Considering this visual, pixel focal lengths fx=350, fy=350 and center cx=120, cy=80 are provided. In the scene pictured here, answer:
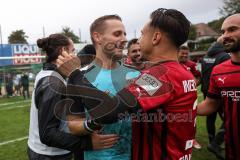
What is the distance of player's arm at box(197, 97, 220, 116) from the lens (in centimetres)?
319

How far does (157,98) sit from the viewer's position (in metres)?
1.88

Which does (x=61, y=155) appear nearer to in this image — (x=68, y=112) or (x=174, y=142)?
(x=68, y=112)

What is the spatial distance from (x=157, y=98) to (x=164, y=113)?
0.15 m

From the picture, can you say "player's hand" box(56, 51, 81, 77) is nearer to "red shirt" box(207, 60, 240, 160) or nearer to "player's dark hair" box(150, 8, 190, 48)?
"player's dark hair" box(150, 8, 190, 48)

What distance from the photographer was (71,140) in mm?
2293

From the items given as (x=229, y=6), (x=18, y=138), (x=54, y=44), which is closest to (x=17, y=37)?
(x=229, y=6)

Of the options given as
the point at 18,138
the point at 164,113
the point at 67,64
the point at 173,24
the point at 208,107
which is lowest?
the point at 18,138

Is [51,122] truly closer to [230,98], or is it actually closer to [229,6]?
[230,98]

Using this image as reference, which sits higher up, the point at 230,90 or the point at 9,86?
the point at 230,90

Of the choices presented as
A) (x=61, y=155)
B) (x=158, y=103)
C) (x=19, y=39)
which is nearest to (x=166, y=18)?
(x=158, y=103)

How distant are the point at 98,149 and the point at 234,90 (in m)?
1.50

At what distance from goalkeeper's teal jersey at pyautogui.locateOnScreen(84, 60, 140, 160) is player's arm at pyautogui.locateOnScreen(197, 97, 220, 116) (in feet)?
3.40

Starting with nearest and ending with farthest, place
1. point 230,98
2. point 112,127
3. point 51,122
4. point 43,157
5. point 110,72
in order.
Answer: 1. point 112,127
2. point 110,72
3. point 51,122
4. point 43,157
5. point 230,98

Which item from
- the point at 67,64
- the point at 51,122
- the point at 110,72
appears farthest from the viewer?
the point at 51,122
